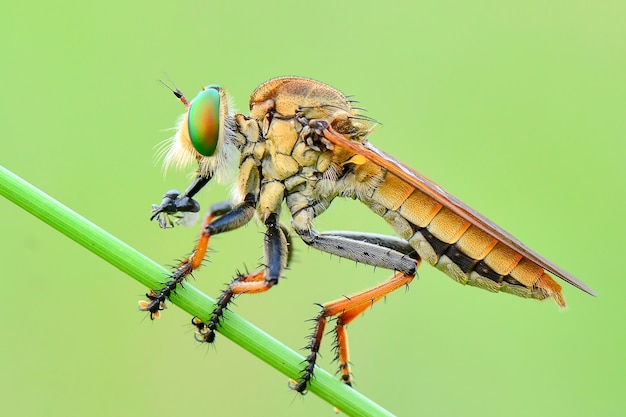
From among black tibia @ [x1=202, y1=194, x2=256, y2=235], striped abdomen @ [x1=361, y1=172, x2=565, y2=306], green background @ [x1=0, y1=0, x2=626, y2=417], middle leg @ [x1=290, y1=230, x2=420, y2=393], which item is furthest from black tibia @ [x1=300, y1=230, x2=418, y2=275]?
green background @ [x1=0, y1=0, x2=626, y2=417]

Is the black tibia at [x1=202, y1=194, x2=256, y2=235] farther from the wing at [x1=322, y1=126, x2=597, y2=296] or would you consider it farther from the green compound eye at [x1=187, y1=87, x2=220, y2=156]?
the wing at [x1=322, y1=126, x2=597, y2=296]

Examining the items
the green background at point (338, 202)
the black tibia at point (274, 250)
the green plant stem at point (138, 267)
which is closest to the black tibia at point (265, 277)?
the black tibia at point (274, 250)

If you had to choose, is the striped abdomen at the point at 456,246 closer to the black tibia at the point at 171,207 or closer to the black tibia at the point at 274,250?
Answer: the black tibia at the point at 274,250

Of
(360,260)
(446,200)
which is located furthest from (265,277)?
(446,200)

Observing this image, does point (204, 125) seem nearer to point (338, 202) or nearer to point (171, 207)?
point (171, 207)

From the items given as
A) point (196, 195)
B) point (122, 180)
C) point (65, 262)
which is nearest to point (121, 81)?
point (122, 180)

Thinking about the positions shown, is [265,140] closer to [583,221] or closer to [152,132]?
[152,132]
